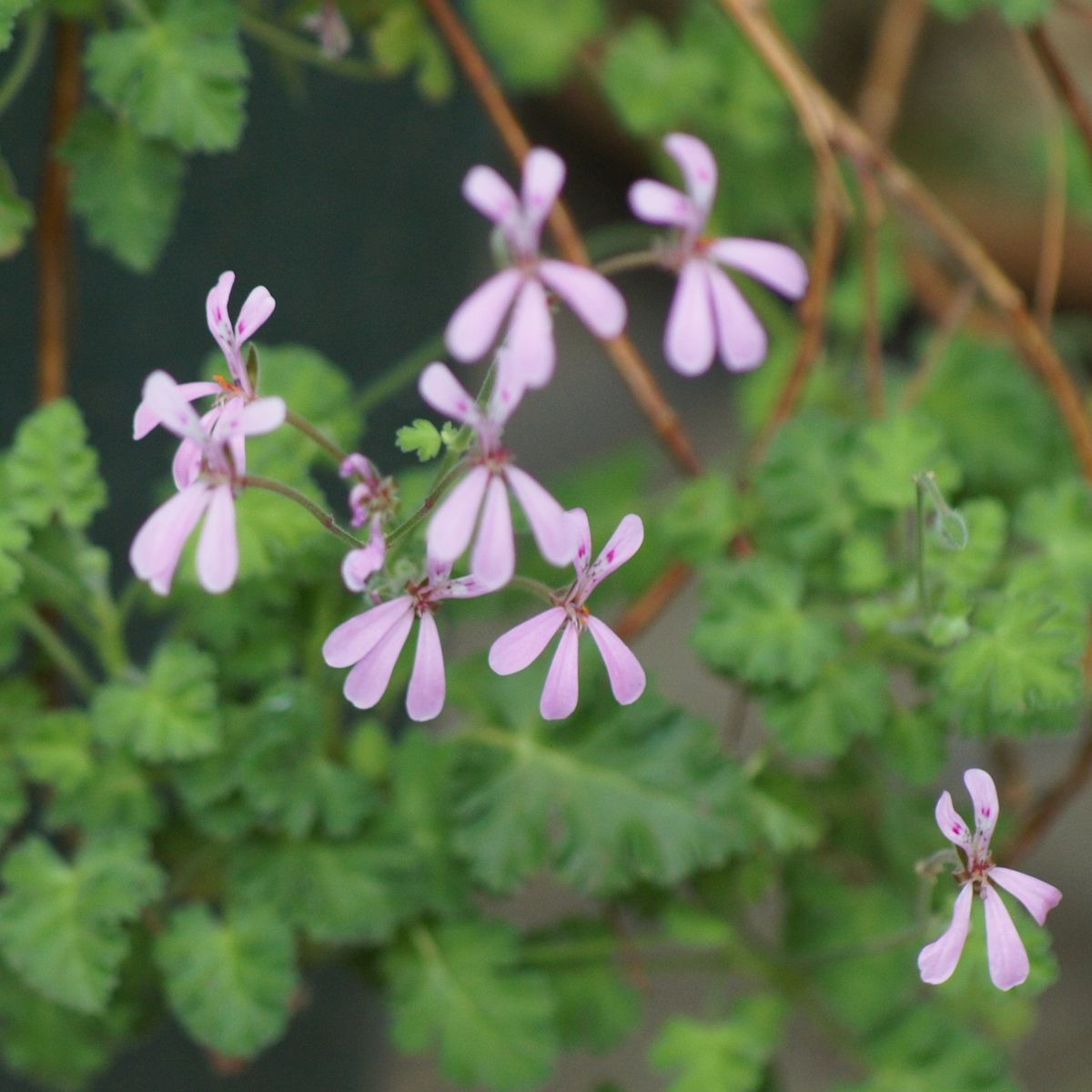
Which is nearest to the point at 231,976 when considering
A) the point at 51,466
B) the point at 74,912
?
the point at 74,912

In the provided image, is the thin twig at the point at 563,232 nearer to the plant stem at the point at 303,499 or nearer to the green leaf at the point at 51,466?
the green leaf at the point at 51,466

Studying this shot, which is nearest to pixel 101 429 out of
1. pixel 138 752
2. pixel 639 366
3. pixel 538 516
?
pixel 138 752

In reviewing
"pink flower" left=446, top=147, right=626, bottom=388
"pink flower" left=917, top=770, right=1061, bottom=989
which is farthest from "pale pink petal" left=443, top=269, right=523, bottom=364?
"pink flower" left=917, top=770, right=1061, bottom=989

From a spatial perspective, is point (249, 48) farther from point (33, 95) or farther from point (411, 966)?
point (411, 966)

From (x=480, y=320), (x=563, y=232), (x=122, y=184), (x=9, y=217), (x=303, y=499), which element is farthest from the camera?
(x=563, y=232)

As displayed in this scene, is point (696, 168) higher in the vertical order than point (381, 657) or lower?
higher

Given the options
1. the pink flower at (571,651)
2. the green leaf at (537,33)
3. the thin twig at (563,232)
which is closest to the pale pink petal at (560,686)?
the pink flower at (571,651)

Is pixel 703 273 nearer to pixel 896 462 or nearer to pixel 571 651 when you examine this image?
pixel 571 651
